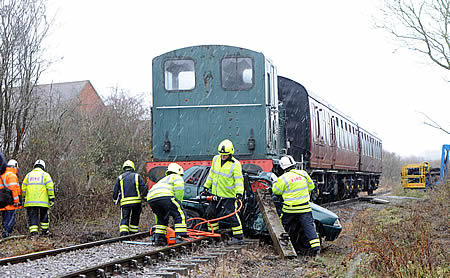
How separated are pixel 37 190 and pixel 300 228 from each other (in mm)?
5356

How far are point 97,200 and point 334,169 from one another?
27.0 ft

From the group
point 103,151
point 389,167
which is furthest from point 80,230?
point 389,167

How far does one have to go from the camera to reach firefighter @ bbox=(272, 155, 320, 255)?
7948 mm

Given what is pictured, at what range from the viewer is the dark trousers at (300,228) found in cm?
789

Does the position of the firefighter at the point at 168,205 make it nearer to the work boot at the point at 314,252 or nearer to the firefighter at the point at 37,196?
the work boot at the point at 314,252

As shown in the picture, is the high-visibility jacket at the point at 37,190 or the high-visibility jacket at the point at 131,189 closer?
the high-visibility jacket at the point at 131,189

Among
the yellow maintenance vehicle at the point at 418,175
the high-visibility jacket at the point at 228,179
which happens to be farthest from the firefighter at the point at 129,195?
the yellow maintenance vehicle at the point at 418,175

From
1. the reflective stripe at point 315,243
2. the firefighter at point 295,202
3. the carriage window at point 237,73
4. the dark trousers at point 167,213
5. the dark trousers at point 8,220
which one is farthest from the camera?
the carriage window at point 237,73

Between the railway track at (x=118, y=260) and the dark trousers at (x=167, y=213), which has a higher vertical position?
the dark trousers at (x=167, y=213)

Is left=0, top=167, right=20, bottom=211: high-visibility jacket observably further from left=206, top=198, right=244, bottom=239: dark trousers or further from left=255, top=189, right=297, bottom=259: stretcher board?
left=255, top=189, right=297, bottom=259: stretcher board

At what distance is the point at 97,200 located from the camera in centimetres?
1416

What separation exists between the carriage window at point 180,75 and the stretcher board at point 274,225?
139 inches

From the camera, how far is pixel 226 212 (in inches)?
329

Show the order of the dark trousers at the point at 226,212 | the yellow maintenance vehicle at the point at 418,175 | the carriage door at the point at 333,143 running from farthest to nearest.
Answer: the yellow maintenance vehicle at the point at 418,175, the carriage door at the point at 333,143, the dark trousers at the point at 226,212
